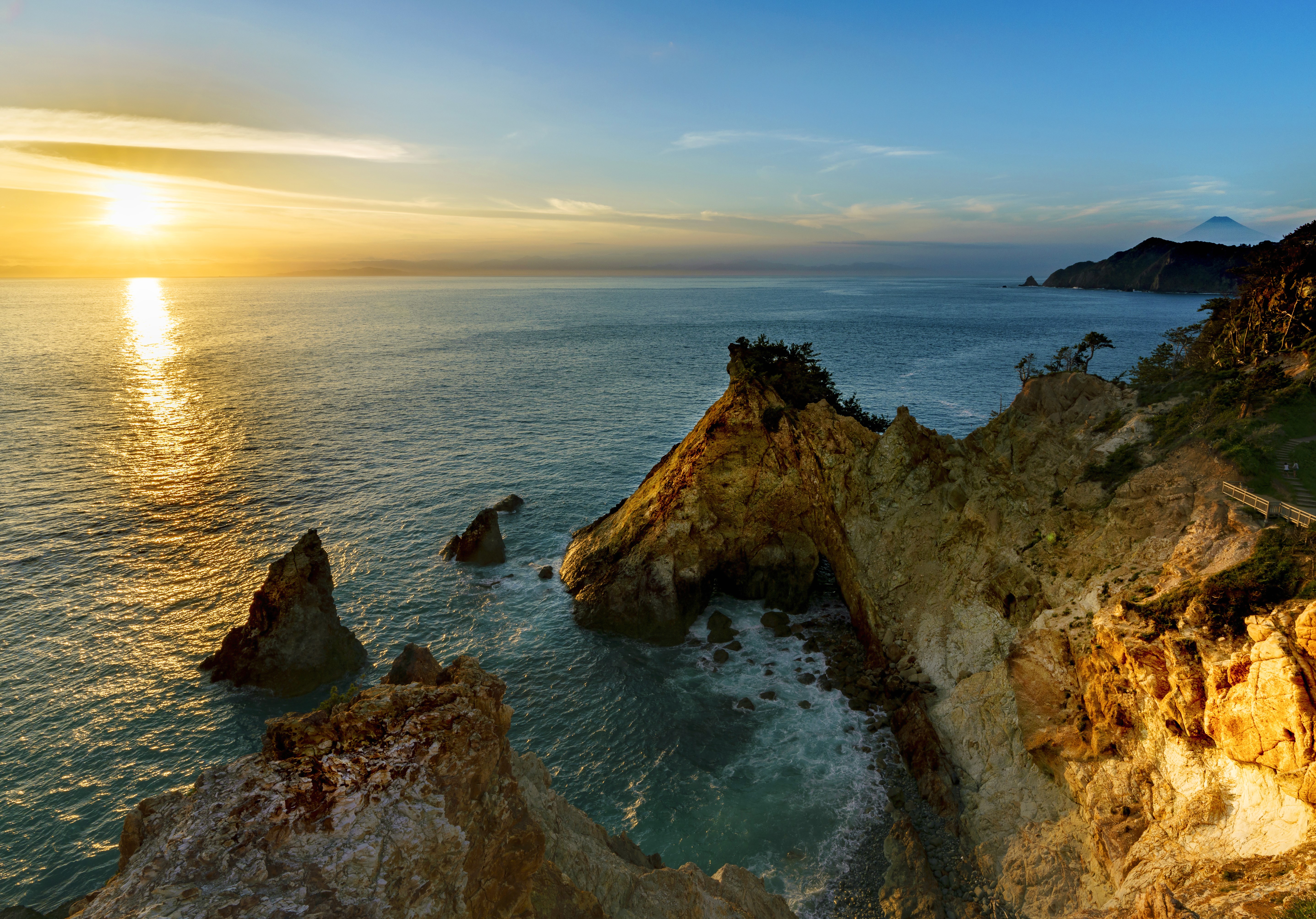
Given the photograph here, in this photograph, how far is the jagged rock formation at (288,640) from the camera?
32531 mm

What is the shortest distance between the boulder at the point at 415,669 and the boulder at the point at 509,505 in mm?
36582

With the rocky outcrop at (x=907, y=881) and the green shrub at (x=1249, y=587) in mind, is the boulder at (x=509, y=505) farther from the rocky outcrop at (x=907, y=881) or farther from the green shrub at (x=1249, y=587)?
the green shrub at (x=1249, y=587)

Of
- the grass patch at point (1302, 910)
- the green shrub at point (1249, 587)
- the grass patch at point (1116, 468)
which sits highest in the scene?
the grass patch at point (1116, 468)

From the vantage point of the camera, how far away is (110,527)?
4875 centimetres

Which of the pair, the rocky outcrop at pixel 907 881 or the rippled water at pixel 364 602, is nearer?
the rocky outcrop at pixel 907 881

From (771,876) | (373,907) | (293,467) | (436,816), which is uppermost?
(436,816)

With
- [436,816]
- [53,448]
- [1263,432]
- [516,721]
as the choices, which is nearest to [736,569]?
[516,721]

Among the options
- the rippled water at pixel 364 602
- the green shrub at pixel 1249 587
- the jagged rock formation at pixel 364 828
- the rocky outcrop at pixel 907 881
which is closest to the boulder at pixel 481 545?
the rippled water at pixel 364 602

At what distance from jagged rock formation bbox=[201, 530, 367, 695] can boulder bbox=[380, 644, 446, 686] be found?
64.0ft

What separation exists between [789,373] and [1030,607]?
20.4 meters

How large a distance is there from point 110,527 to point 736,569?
50363 mm

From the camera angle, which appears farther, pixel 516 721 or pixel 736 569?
pixel 736 569

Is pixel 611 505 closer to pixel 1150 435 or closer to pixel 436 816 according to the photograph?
pixel 1150 435

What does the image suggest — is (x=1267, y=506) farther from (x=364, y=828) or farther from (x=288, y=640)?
(x=288, y=640)
